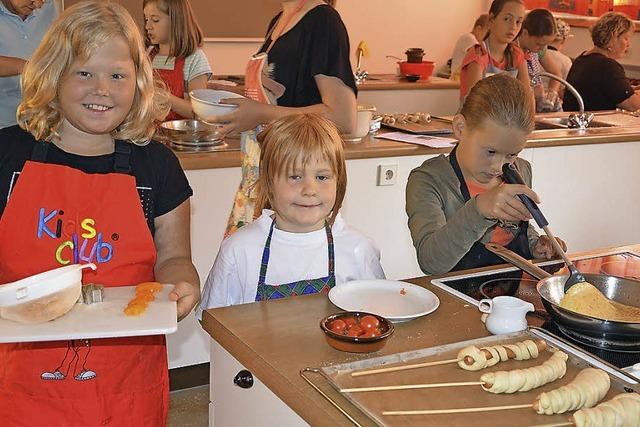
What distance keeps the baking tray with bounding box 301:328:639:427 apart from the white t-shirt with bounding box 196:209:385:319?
0.55 m

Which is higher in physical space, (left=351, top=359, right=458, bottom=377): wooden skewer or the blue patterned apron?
(left=351, top=359, right=458, bottom=377): wooden skewer

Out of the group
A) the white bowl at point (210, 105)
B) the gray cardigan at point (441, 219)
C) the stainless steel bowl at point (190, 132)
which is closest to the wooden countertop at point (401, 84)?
the stainless steel bowl at point (190, 132)

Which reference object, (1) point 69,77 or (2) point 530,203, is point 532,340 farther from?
(1) point 69,77

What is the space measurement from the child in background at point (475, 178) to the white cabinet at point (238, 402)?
57 centimetres

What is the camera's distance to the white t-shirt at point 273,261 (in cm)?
186

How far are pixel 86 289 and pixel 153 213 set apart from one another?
1.02 feet

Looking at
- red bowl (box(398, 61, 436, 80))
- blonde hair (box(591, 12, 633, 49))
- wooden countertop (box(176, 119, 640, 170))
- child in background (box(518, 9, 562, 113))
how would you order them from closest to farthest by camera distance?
1. wooden countertop (box(176, 119, 640, 170))
2. child in background (box(518, 9, 562, 113))
3. blonde hair (box(591, 12, 633, 49))
4. red bowl (box(398, 61, 436, 80))

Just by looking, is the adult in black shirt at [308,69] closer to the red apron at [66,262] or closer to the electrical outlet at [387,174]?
the electrical outlet at [387,174]

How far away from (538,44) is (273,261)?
376cm

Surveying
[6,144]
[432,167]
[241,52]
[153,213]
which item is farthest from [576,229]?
[241,52]

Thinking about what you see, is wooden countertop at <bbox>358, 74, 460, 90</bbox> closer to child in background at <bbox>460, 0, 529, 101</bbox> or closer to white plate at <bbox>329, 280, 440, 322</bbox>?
child in background at <bbox>460, 0, 529, 101</bbox>

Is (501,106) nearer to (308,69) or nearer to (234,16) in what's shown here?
(308,69)

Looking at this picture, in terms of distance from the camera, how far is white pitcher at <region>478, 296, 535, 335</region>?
1.49 m

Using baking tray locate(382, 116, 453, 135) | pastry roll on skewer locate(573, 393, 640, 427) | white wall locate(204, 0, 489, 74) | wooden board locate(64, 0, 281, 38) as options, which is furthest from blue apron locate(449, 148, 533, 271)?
white wall locate(204, 0, 489, 74)
